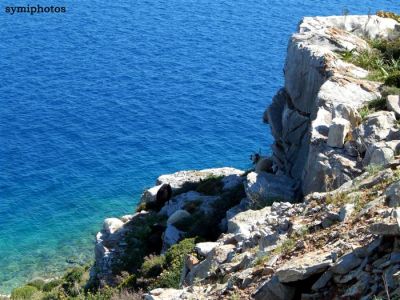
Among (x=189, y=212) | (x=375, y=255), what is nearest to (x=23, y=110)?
(x=189, y=212)

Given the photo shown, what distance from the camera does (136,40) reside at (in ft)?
259

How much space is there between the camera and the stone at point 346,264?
1086 centimetres

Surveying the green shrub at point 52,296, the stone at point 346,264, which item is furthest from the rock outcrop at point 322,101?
the green shrub at point 52,296

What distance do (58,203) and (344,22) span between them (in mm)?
28640

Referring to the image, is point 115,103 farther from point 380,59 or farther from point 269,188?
point 269,188

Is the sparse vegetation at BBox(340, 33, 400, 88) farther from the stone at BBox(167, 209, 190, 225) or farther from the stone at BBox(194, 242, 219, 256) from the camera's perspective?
the stone at BBox(194, 242, 219, 256)

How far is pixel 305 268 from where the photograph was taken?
448 inches

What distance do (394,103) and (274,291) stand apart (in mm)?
11964

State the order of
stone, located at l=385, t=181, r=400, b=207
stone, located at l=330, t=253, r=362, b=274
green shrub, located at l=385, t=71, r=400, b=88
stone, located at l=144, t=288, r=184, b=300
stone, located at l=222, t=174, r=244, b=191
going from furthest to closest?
stone, located at l=222, t=174, r=244, b=191
green shrub, located at l=385, t=71, r=400, b=88
stone, located at l=144, t=288, r=184, b=300
stone, located at l=385, t=181, r=400, b=207
stone, located at l=330, t=253, r=362, b=274

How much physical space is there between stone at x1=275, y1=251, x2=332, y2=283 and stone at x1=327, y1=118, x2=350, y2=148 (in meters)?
9.44

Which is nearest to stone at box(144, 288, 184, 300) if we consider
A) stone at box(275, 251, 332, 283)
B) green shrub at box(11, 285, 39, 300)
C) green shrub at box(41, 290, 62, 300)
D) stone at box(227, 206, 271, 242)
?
stone at box(227, 206, 271, 242)

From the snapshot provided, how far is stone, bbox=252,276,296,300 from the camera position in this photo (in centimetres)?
1159

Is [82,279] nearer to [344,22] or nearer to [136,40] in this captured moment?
[344,22]

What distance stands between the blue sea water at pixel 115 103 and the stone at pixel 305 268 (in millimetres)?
32771
